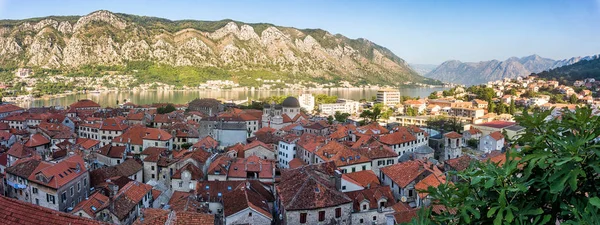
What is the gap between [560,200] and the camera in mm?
4078

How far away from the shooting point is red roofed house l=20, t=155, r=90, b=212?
74.2 ft

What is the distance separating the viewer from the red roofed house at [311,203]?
1784cm

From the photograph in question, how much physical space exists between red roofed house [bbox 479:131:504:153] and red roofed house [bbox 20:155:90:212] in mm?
37277

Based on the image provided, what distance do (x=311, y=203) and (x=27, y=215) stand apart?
14507mm

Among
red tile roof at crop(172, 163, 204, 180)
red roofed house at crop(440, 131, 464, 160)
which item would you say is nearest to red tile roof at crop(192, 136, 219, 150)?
red tile roof at crop(172, 163, 204, 180)

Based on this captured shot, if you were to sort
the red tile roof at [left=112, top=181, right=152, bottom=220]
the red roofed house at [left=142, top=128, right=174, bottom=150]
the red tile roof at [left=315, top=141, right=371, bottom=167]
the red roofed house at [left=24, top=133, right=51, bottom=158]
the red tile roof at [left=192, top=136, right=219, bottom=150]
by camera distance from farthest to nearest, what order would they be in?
1. the red roofed house at [left=142, top=128, right=174, bottom=150]
2. the red roofed house at [left=24, top=133, right=51, bottom=158]
3. the red tile roof at [left=192, top=136, right=219, bottom=150]
4. the red tile roof at [left=315, top=141, right=371, bottom=167]
5. the red tile roof at [left=112, top=181, right=152, bottom=220]

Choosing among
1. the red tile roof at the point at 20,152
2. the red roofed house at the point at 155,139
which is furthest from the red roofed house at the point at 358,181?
the red tile roof at the point at 20,152

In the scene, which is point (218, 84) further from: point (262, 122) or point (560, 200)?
point (560, 200)

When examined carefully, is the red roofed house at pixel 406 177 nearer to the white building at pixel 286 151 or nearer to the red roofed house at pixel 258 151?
the white building at pixel 286 151

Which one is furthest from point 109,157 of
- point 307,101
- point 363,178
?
point 307,101

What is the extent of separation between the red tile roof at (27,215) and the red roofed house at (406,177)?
18353 millimetres

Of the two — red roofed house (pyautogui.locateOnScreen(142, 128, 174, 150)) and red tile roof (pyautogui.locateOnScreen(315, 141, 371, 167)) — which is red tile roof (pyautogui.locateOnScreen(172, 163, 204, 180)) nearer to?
red tile roof (pyautogui.locateOnScreen(315, 141, 371, 167))

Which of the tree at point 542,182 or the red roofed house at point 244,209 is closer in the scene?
the tree at point 542,182

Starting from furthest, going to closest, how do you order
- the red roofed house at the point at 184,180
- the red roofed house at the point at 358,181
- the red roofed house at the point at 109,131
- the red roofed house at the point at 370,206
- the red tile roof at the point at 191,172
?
1. the red roofed house at the point at 109,131
2. the red tile roof at the point at 191,172
3. the red roofed house at the point at 184,180
4. the red roofed house at the point at 358,181
5. the red roofed house at the point at 370,206
